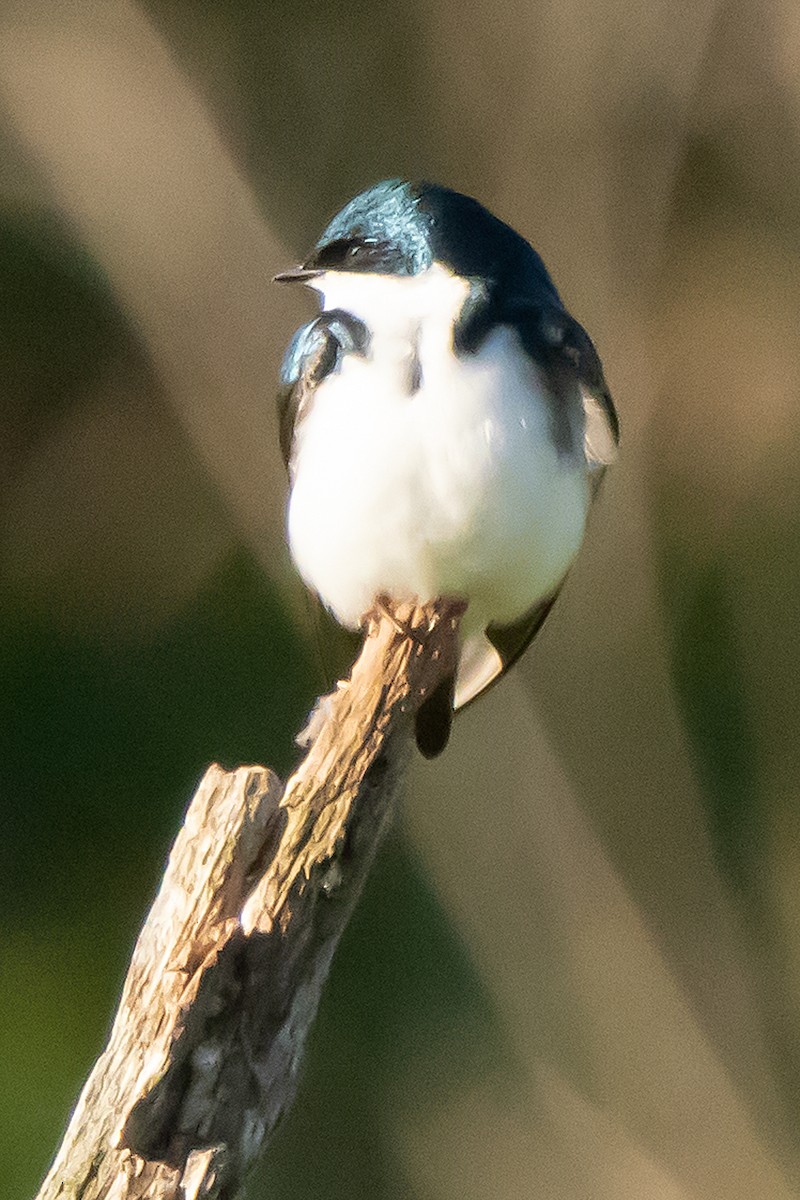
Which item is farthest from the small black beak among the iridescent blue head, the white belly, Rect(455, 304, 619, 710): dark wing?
Rect(455, 304, 619, 710): dark wing

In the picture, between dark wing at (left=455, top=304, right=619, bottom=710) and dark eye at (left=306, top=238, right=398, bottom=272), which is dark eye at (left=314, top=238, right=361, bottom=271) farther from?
dark wing at (left=455, top=304, right=619, bottom=710)

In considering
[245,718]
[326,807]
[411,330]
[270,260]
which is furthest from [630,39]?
[326,807]

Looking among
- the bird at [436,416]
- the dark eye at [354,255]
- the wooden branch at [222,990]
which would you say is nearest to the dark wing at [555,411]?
the bird at [436,416]

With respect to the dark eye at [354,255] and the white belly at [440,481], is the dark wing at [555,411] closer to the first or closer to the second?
the white belly at [440,481]

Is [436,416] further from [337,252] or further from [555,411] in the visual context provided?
[337,252]

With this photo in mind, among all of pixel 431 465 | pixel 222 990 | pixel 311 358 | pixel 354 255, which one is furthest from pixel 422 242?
pixel 222 990

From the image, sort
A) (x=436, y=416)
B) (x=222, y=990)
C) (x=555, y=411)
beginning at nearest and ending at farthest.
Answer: (x=222, y=990) < (x=436, y=416) < (x=555, y=411)

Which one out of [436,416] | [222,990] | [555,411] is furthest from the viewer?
[555,411]
